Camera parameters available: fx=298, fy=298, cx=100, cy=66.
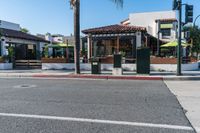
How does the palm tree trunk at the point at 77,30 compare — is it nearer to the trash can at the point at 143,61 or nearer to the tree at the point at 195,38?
the trash can at the point at 143,61

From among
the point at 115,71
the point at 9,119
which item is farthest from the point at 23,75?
the point at 9,119

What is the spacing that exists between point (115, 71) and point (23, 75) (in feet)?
21.2

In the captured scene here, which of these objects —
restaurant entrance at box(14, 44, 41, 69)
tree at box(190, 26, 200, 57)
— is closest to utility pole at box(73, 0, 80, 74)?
restaurant entrance at box(14, 44, 41, 69)

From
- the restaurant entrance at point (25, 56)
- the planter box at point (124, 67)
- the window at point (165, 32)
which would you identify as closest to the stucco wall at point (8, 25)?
the restaurant entrance at point (25, 56)

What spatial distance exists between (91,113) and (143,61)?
11591 mm

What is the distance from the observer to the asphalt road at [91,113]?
21.1 ft

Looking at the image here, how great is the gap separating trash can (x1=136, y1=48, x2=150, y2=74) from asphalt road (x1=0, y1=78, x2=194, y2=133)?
7900 mm

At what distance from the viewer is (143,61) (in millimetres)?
19016

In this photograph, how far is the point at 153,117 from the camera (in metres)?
7.50

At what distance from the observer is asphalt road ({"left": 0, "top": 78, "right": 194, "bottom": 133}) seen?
6434mm

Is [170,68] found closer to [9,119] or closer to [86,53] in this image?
[86,53]

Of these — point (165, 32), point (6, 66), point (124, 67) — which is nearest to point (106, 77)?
point (124, 67)

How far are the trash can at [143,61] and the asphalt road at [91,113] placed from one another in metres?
7.90

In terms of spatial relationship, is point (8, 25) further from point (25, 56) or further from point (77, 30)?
point (77, 30)
